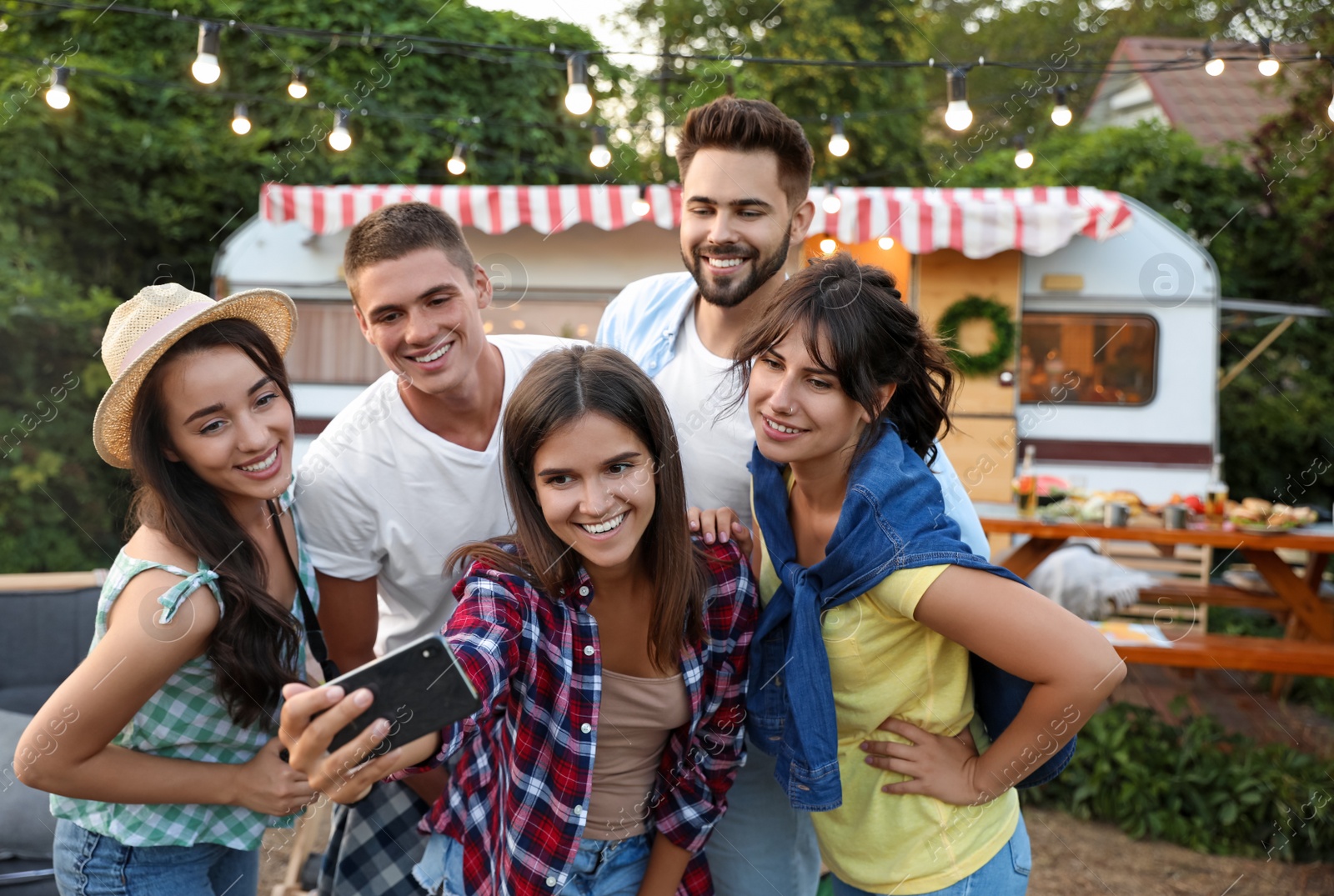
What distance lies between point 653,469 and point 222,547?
0.95 m

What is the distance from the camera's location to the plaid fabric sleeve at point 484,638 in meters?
1.67

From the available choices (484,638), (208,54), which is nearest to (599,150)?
(208,54)

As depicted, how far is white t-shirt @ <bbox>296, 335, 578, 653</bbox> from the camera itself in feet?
8.32

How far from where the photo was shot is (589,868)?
6.79 feet

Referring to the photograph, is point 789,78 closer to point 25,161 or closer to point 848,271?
point 25,161

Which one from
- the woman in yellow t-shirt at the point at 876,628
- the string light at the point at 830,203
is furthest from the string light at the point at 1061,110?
the woman in yellow t-shirt at the point at 876,628

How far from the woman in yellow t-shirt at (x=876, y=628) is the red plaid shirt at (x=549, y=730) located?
0.32 feet

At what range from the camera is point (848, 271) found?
6.82 feet

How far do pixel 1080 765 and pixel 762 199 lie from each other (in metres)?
4.08

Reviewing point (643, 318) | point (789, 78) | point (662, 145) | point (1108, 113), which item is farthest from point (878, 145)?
point (643, 318)

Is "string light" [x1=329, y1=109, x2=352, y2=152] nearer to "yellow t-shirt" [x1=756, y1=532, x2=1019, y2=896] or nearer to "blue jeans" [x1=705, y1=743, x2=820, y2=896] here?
"blue jeans" [x1=705, y1=743, x2=820, y2=896]

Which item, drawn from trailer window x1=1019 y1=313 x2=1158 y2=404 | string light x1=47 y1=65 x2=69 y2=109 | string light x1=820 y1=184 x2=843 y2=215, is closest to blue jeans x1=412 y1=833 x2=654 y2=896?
string light x1=47 y1=65 x2=69 y2=109

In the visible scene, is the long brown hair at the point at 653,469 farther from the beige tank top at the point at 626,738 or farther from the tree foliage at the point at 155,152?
the tree foliage at the point at 155,152

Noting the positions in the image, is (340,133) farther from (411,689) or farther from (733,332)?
(411,689)
